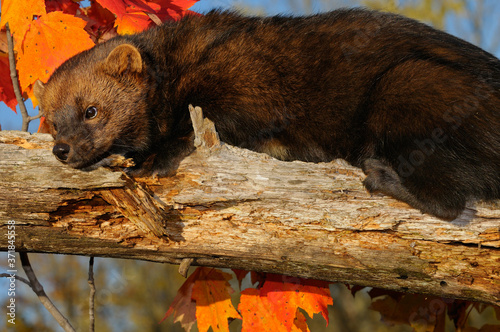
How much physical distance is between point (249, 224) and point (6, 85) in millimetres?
2745

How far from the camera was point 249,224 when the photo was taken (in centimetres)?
321

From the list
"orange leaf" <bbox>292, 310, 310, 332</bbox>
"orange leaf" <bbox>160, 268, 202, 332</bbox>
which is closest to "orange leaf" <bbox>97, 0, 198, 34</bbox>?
"orange leaf" <bbox>160, 268, 202, 332</bbox>

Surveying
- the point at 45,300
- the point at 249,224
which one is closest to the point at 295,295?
the point at 249,224

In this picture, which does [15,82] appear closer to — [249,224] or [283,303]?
[249,224]

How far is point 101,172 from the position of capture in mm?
3109

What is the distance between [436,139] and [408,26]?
1133 mm

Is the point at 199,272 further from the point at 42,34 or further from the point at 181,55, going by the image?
the point at 42,34

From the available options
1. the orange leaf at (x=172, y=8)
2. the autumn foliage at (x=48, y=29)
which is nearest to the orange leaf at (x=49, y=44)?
the autumn foliage at (x=48, y=29)

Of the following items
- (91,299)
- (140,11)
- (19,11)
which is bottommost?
(91,299)

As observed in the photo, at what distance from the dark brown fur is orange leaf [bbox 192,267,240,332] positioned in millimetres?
1107

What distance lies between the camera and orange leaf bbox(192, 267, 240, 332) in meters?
3.84

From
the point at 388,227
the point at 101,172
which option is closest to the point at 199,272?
the point at 101,172

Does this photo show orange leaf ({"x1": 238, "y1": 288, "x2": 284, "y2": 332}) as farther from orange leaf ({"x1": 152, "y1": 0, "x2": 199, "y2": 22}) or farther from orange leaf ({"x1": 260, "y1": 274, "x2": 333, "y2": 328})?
orange leaf ({"x1": 152, "y1": 0, "x2": 199, "y2": 22})

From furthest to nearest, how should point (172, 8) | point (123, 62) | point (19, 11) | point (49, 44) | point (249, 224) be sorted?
point (172, 8)
point (123, 62)
point (49, 44)
point (19, 11)
point (249, 224)
